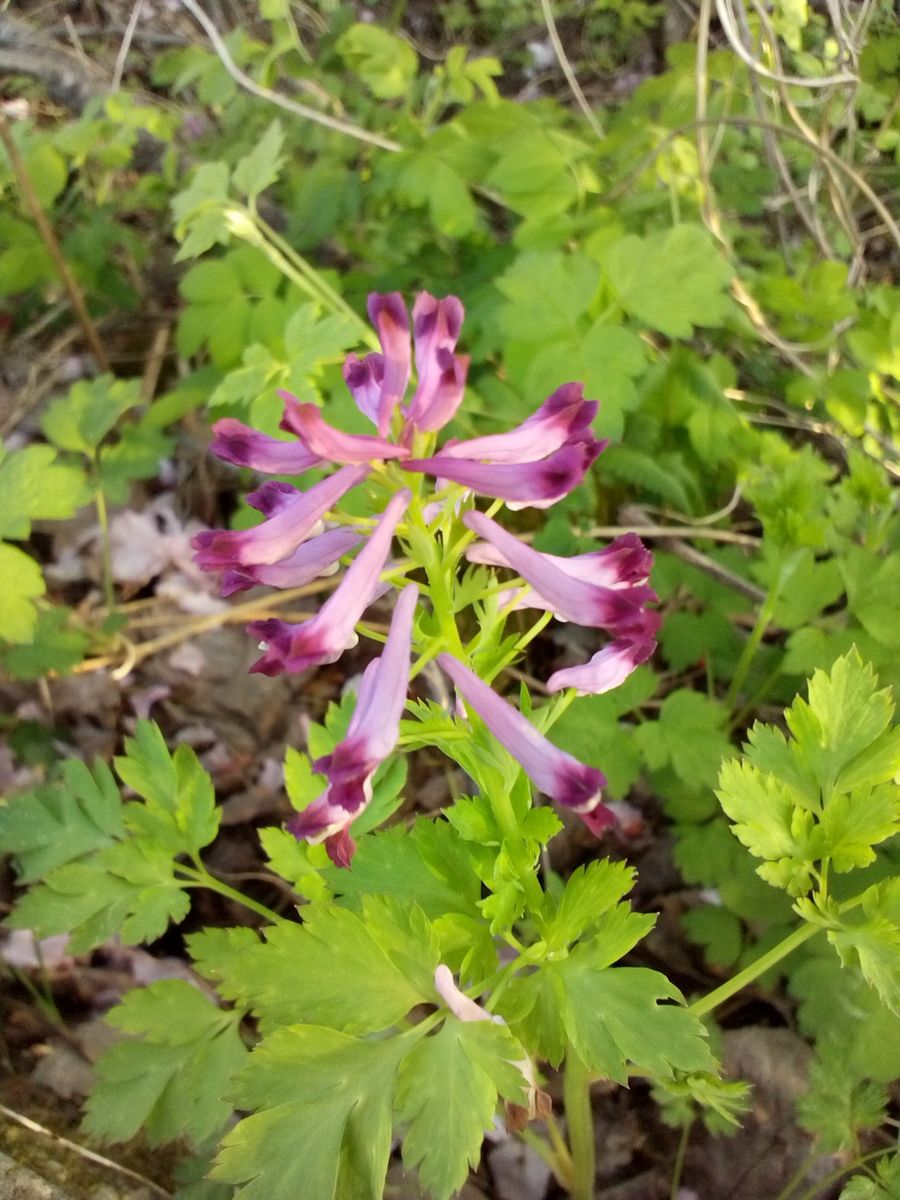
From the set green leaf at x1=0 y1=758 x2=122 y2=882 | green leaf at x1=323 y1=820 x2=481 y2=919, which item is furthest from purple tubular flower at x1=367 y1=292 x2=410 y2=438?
green leaf at x1=0 y1=758 x2=122 y2=882

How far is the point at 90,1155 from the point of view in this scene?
63.7 inches

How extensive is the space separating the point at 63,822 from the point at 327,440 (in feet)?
3.87

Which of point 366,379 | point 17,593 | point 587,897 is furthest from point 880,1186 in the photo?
point 17,593

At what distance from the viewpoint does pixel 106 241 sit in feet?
10.9

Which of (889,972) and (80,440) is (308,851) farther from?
(80,440)

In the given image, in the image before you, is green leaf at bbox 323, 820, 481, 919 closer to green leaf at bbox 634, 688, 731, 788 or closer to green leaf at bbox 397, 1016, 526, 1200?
green leaf at bbox 397, 1016, 526, 1200

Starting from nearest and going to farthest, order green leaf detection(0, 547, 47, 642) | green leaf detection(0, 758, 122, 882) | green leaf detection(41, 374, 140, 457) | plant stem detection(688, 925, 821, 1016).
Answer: plant stem detection(688, 925, 821, 1016) → green leaf detection(0, 758, 122, 882) → green leaf detection(0, 547, 47, 642) → green leaf detection(41, 374, 140, 457)

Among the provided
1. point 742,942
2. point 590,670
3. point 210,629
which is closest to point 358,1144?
point 590,670

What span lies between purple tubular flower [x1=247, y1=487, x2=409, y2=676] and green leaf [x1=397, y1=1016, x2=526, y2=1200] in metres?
0.56

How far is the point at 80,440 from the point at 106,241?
1.17 meters

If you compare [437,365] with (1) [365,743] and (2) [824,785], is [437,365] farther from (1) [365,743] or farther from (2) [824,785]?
(2) [824,785]

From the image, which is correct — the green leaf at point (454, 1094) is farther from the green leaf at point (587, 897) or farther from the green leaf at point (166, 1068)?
the green leaf at point (166, 1068)

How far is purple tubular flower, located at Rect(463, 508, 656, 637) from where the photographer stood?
41.9 inches

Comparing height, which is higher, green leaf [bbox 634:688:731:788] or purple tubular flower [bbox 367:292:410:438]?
purple tubular flower [bbox 367:292:410:438]
